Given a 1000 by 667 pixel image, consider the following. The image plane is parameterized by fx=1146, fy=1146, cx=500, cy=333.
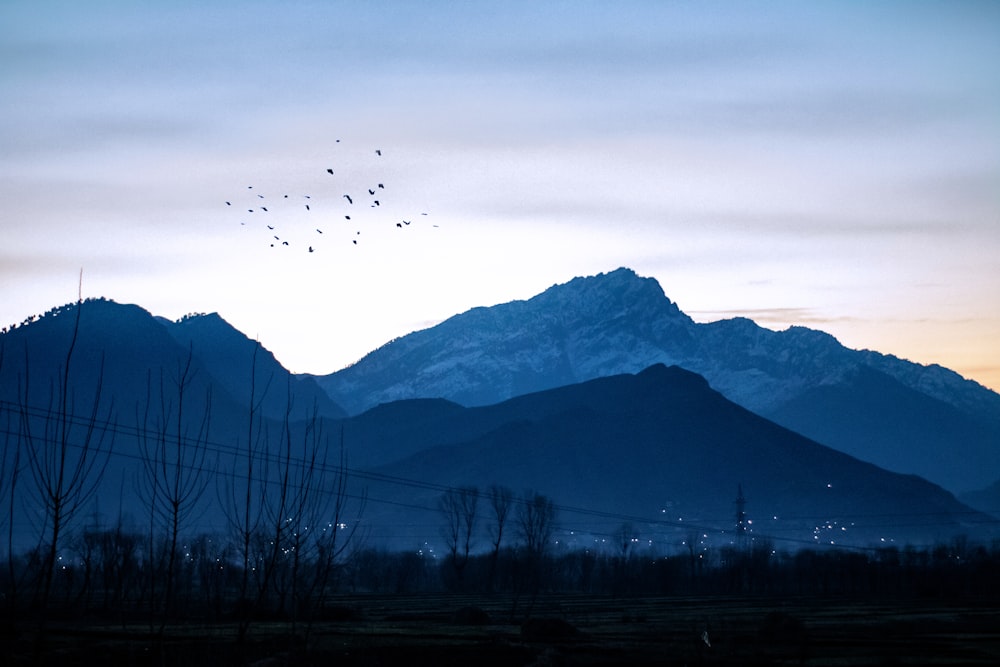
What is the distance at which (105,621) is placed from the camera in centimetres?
8312

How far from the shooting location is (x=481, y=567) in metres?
179

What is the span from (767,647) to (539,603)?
203ft

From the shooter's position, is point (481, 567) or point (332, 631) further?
point (481, 567)

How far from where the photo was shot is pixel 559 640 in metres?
67.3

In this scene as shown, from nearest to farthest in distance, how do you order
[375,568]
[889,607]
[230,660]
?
[230,660]
[889,607]
[375,568]

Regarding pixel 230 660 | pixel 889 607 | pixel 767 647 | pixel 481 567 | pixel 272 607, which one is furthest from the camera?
pixel 481 567

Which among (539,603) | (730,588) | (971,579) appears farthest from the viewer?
(730,588)

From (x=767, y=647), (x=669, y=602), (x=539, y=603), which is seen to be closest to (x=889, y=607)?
(x=669, y=602)

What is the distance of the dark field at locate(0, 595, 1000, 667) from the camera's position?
172ft

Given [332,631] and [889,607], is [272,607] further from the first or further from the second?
[889,607]

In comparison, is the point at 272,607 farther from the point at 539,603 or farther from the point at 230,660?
the point at 230,660

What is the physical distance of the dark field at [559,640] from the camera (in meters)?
52.4

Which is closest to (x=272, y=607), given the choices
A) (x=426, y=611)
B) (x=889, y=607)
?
(x=426, y=611)

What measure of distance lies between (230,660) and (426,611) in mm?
52238
